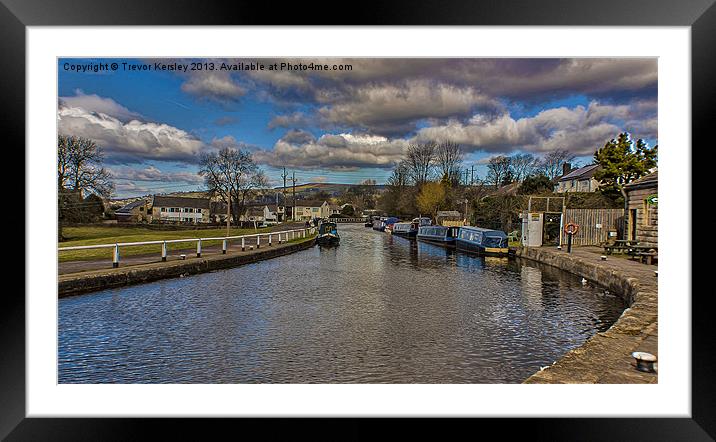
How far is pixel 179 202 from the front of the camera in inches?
291

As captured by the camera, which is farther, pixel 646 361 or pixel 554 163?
pixel 554 163

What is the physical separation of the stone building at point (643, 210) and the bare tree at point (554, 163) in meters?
1.41

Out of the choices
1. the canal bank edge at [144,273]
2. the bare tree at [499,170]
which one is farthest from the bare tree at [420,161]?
the canal bank edge at [144,273]

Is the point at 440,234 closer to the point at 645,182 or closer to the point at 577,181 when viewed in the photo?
the point at 577,181

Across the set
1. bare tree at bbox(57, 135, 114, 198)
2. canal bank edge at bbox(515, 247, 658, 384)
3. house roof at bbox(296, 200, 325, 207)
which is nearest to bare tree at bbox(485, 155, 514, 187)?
canal bank edge at bbox(515, 247, 658, 384)

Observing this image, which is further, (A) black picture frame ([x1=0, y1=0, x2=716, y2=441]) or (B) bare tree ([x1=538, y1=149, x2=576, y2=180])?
(B) bare tree ([x1=538, y1=149, x2=576, y2=180])

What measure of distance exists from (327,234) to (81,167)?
9.67 metres

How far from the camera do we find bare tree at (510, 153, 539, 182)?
8.88 meters

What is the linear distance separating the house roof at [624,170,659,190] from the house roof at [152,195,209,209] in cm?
867

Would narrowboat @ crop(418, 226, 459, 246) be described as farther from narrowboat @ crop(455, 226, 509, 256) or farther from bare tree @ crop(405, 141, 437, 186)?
bare tree @ crop(405, 141, 437, 186)

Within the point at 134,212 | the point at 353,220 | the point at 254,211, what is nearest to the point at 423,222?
the point at 353,220
